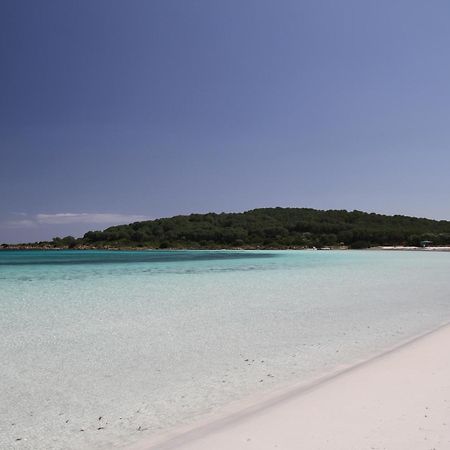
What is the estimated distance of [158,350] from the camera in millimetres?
6371

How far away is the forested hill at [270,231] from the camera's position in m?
96.7

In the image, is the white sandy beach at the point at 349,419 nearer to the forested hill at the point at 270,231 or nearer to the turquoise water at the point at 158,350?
the turquoise water at the point at 158,350

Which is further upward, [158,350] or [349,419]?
[349,419]

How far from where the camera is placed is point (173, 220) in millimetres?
139250

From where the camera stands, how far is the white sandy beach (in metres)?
3.04

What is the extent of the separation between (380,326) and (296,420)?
5264 mm

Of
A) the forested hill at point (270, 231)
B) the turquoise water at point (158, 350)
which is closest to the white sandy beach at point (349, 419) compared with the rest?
the turquoise water at point (158, 350)

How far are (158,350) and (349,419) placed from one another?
364 cm

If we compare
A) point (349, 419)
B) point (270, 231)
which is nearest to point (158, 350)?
point (349, 419)

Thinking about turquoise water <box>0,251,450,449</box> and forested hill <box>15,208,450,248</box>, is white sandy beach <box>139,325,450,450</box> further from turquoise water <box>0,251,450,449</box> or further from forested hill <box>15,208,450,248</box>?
forested hill <box>15,208,450,248</box>

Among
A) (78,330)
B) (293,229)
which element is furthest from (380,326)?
(293,229)

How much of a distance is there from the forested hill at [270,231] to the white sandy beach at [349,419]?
293ft

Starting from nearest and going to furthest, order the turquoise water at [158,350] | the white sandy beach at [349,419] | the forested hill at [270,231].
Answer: the white sandy beach at [349,419] → the turquoise water at [158,350] → the forested hill at [270,231]

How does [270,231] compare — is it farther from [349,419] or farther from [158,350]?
[349,419]
